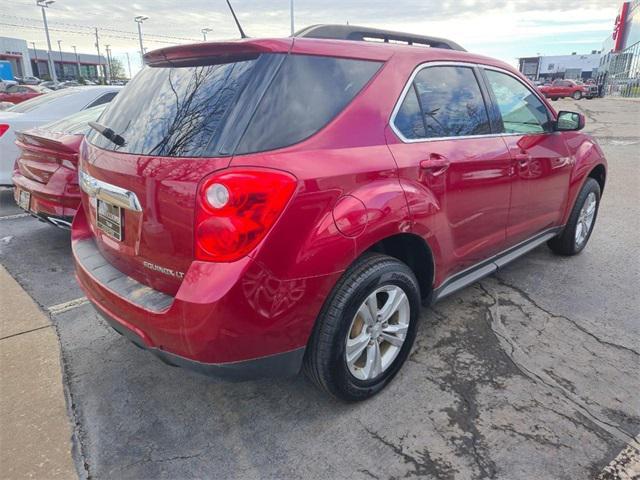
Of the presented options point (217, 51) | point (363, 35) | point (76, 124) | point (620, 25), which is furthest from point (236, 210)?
point (620, 25)

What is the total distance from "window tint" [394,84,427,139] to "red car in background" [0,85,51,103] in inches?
772

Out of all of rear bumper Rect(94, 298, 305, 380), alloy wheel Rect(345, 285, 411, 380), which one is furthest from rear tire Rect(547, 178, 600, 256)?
rear bumper Rect(94, 298, 305, 380)

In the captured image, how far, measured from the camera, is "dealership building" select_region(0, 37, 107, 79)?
227 ft

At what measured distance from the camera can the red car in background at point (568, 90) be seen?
3959cm

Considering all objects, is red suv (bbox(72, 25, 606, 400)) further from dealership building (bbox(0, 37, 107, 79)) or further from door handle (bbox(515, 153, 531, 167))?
dealership building (bbox(0, 37, 107, 79))

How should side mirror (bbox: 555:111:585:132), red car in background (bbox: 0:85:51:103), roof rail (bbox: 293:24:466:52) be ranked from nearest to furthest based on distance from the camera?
roof rail (bbox: 293:24:466:52) < side mirror (bbox: 555:111:585:132) < red car in background (bbox: 0:85:51:103)

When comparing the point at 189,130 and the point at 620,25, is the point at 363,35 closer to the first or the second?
the point at 189,130

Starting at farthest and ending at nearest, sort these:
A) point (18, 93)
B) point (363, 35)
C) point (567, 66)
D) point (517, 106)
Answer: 1. point (567, 66)
2. point (18, 93)
3. point (517, 106)
4. point (363, 35)

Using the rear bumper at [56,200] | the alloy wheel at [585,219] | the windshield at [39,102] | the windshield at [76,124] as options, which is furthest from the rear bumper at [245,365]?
the windshield at [39,102]

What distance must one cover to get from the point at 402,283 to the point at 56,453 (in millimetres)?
1828

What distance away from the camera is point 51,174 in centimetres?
425

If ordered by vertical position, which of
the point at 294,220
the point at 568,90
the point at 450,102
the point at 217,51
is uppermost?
the point at 217,51

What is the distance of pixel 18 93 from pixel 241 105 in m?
21.3

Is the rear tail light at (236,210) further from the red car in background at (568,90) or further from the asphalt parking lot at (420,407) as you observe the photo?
the red car in background at (568,90)
